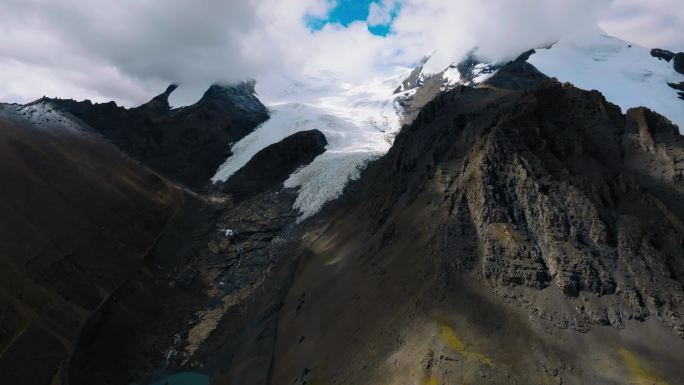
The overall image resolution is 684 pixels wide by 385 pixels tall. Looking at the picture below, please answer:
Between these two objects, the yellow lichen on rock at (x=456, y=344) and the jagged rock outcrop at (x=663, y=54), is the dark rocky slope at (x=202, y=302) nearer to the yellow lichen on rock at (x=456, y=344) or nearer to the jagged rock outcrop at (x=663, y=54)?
the yellow lichen on rock at (x=456, y=344)

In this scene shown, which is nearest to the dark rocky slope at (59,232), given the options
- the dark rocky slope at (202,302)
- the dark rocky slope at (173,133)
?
the dark rocky slope at (202,302)

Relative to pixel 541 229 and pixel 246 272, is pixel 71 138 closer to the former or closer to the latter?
pixel 246 272

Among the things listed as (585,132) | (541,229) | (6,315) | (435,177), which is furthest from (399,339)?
(6,315)

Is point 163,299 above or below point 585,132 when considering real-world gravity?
below

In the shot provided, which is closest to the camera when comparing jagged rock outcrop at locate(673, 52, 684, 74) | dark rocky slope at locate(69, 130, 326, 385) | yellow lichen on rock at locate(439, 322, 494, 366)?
yellow lichen on rock at locate(439, 322, 494, 366)

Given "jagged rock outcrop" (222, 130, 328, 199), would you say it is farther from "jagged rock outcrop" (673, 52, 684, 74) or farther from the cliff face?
"jagged rock outcrop" (673, 52, 684, 74)

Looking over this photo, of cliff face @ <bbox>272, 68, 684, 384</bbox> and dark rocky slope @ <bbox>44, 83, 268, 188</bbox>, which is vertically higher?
dark rocky slope @ <bbox>44, 83, 268, 188</bbox>

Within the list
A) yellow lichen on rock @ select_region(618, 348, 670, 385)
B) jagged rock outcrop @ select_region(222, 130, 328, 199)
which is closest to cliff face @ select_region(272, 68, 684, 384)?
yellow lichen on rock @ select_region(618, 348, 670, 385)
